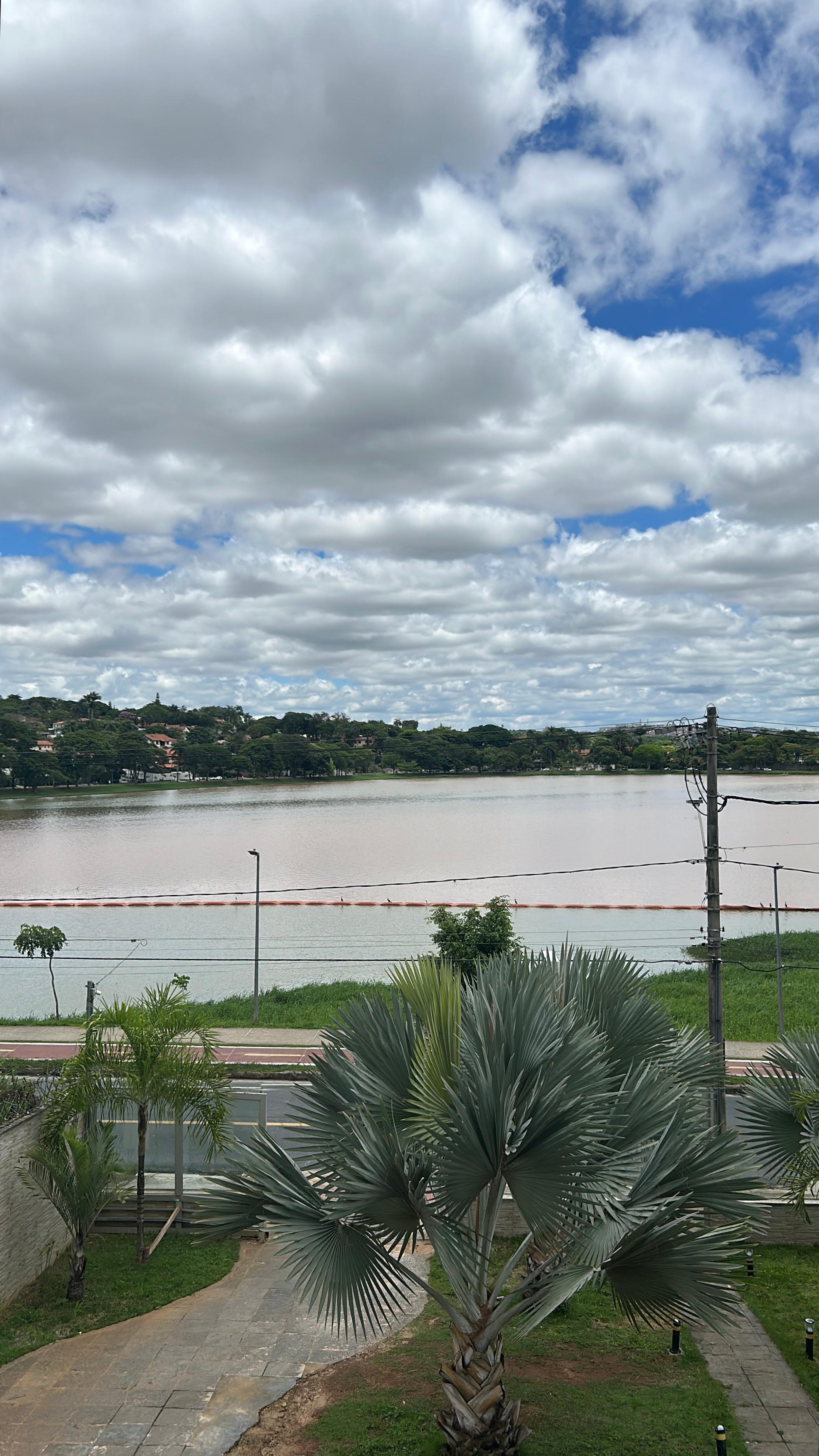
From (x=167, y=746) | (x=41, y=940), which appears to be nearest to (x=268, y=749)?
(x=167, y=746)

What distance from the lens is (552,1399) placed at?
1014cm

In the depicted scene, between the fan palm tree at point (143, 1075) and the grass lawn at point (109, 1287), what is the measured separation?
425mm

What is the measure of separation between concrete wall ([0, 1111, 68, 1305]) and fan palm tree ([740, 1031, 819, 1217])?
9157 mm

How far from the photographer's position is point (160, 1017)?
14039 millimetres

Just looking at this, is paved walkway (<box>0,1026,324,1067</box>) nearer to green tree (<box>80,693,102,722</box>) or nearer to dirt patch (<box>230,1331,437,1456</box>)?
dirt patch (<box>230,1331,437,1456</box>)

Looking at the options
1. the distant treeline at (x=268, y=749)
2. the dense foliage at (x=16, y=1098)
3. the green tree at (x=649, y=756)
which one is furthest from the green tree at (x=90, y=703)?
the dense foliage at (x=16, y=1098)

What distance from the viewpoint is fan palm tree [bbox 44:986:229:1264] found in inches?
537

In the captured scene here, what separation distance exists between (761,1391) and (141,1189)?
843cm

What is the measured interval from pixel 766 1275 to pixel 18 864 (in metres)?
65.7

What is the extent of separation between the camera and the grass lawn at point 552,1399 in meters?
9.25

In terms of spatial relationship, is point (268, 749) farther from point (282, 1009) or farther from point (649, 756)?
point (282, 1009)

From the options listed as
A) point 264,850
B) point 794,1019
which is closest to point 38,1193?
point 794,1019

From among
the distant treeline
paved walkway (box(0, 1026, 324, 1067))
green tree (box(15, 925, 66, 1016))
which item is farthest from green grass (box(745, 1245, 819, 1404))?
the distant treeline

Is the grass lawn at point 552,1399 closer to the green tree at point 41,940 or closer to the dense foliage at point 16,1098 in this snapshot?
the dense foliage at point 16,1098
